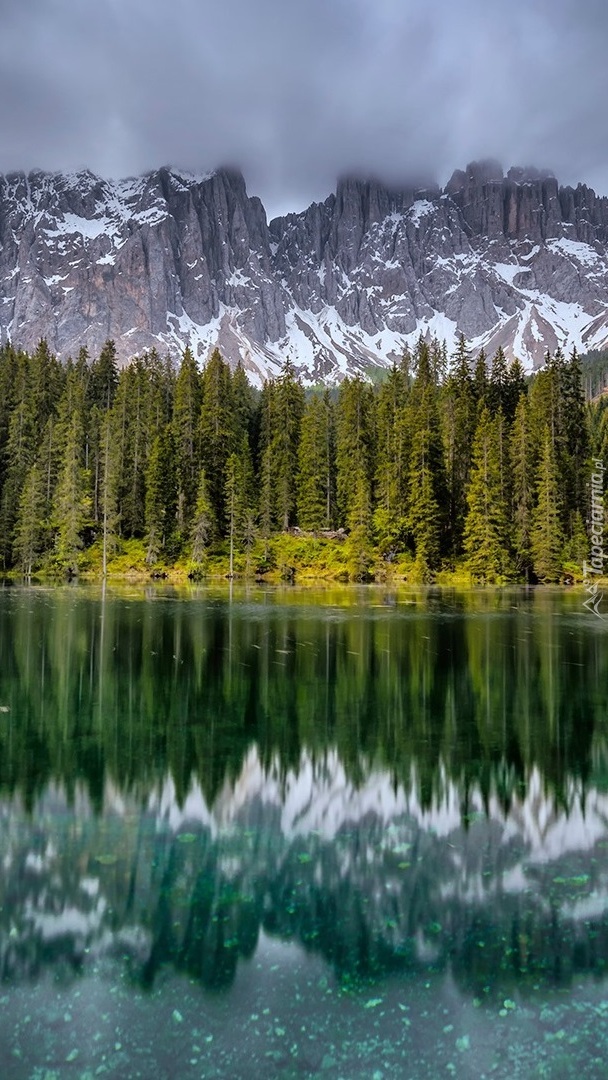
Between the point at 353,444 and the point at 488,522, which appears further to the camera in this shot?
the point at 353,444

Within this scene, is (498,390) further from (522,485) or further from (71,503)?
(71,503)

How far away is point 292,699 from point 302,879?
34.8 feet

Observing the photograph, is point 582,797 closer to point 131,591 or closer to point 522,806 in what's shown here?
point 522,806

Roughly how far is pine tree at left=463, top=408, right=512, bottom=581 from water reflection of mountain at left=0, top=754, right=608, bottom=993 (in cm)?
5851

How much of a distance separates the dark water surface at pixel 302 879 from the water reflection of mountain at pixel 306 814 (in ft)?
0.15

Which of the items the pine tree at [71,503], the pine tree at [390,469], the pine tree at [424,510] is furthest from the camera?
the pine tree at [390,469]

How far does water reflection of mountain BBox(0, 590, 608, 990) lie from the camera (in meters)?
7.72

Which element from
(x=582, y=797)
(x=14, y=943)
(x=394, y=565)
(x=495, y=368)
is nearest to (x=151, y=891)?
(x=14, y=943)

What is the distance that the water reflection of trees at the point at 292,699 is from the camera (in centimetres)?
1391

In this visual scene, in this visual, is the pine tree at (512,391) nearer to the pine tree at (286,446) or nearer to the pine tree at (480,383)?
the pine tree at (480,383)

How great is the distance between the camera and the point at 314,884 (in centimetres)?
A: 895

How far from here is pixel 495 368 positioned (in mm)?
86875

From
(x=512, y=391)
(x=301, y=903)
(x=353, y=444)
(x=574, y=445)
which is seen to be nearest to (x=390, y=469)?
(x=353, y=444)

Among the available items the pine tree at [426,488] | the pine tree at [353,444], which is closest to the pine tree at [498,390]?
the pine tree at [426,488]
